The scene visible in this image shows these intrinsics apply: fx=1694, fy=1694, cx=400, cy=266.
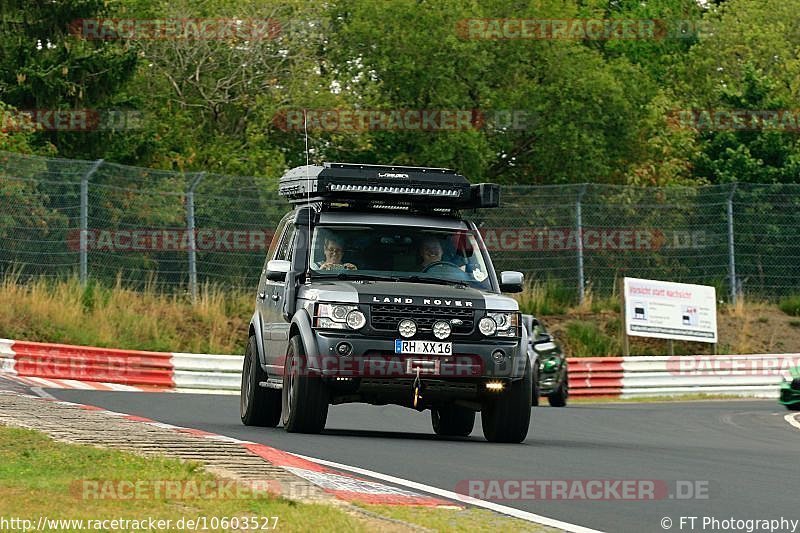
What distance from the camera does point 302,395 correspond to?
596 inches

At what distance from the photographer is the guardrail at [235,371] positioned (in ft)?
89.9

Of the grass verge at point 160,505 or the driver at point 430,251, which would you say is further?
the driver at point 430,251

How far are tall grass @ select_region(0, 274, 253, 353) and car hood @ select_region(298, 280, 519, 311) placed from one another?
1604cm

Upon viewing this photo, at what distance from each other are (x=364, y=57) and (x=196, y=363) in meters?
22.5

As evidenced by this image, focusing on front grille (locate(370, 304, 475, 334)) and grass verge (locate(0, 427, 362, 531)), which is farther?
front grille (locate(370, 304, 475, 334))

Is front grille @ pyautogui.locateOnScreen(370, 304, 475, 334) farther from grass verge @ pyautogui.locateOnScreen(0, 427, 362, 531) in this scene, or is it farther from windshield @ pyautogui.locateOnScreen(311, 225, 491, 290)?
grass verge @ pyautogui.locateOnScreen(0, 427, 362, 531)

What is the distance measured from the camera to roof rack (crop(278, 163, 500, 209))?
16156 millimetres

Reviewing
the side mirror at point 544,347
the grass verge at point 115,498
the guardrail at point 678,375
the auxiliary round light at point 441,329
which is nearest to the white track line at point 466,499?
the grass verge at point 115,498

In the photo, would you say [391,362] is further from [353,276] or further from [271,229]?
[271,229]

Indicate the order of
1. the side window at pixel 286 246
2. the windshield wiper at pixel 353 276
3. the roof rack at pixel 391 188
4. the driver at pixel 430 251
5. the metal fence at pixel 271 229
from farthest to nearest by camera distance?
the metal fence at pixel 271 229 → the side window at pixel 286 246 → the roof rack at pixel 391 188 → the driver at pixel 430 251 → the windshield wiper at pixel 353 276

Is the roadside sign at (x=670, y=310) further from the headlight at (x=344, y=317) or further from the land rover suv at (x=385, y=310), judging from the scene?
the headlight at (x=344, y=317)

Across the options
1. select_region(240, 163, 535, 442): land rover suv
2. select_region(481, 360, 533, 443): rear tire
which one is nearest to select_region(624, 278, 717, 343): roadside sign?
select_region(240, 163, 535, 442): land rover suv

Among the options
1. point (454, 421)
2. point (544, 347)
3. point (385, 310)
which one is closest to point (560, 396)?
point (544, 347)

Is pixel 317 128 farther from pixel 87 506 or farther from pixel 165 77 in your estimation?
pixel 87 506
